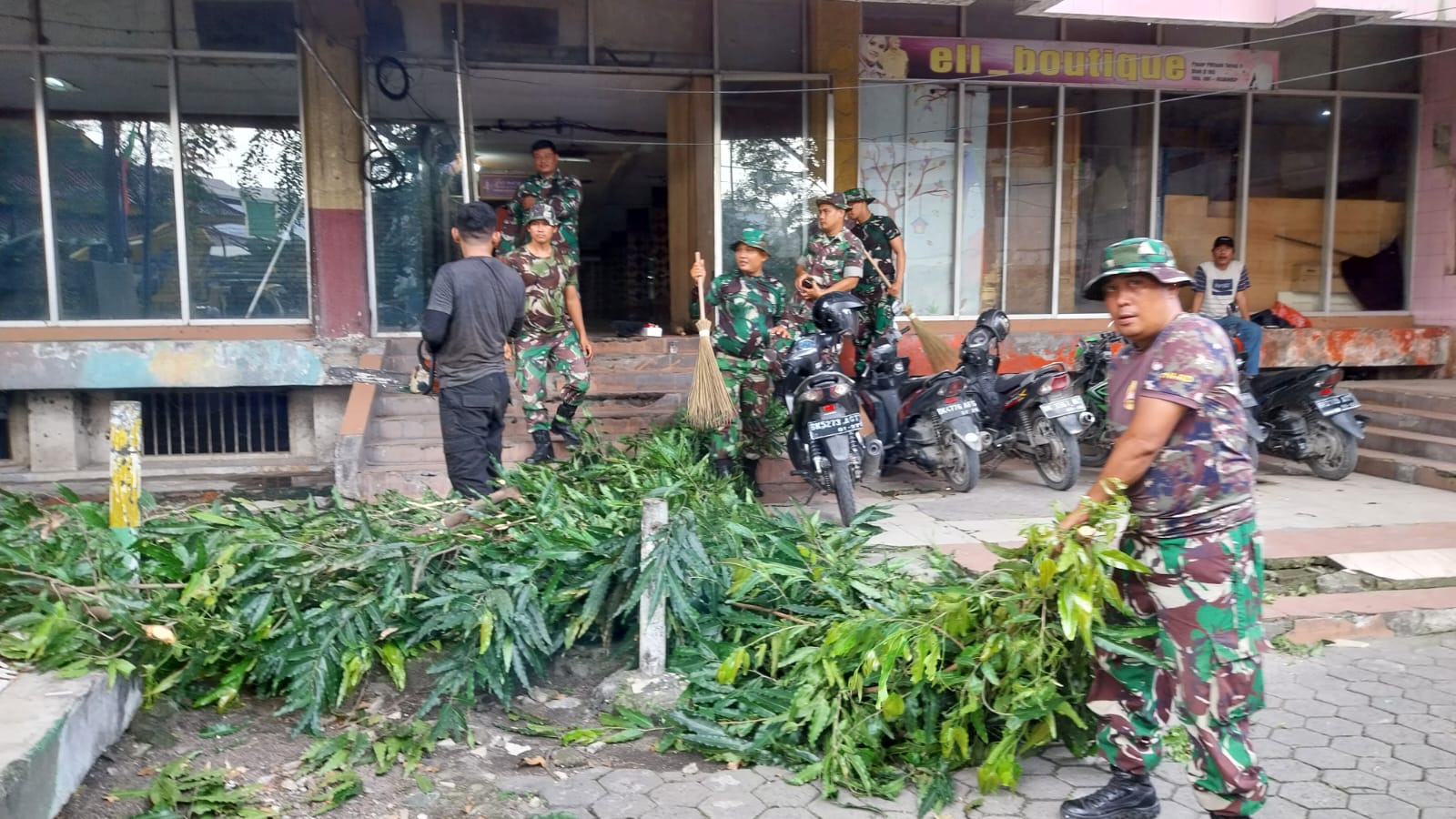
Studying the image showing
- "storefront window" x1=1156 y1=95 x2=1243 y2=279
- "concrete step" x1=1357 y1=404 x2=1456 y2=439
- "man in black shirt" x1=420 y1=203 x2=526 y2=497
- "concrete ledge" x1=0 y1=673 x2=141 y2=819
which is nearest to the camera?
"concrete ledge" x1=0 y1=673 x2=141 y2=819

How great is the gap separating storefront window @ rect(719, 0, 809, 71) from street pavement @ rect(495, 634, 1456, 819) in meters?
7.02

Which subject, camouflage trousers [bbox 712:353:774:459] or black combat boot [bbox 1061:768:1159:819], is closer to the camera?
black combat boot [bbox 1061:768:1159:819]

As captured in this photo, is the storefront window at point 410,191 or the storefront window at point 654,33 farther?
the storefront window at point 654,33

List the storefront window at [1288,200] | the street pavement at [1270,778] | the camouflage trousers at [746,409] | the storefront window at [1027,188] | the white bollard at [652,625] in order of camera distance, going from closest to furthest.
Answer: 1. the street pavement at [1270,778]
2. the white bollard at [652,625]
3. the camouflage trousers at [746,409]
4. the storefront window at [1027,188]
5. the storefront window at [1288,200]

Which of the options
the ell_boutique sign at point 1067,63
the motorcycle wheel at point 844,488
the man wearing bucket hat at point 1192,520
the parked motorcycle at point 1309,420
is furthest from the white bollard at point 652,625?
the ell_boutique sign at point 1067,63

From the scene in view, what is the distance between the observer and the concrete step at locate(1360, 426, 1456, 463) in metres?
7.69

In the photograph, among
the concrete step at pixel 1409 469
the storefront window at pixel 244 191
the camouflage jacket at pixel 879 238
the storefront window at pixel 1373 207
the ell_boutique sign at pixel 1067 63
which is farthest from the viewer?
the storefront window at pixel 1373 207

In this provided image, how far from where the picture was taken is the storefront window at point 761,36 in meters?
9.08

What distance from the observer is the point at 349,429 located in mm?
7121

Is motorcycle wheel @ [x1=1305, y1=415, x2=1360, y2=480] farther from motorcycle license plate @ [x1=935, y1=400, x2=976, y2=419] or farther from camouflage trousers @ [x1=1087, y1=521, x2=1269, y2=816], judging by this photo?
camouflage trousers @ [x1=1087, y1=521, x2=1269, y2=816]

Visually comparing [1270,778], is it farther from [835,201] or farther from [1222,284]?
[1222,284]

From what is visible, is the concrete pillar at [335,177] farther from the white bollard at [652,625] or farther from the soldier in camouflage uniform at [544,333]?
the white bollard at [652,625]

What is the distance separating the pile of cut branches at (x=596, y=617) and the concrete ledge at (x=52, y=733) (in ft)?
0.46

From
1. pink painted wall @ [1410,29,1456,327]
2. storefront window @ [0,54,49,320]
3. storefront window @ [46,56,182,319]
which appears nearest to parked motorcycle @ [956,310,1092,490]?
pink painted wall @ [1410,29,1456,327]
